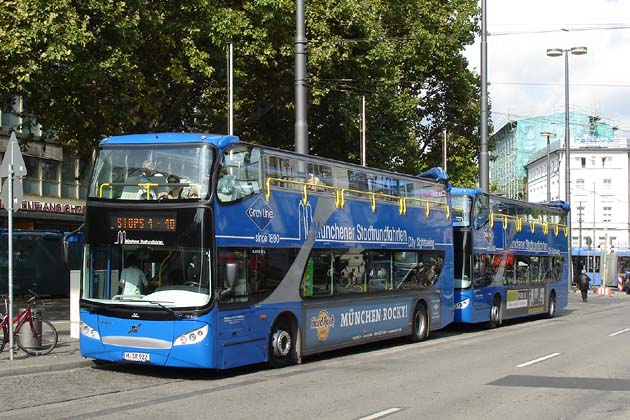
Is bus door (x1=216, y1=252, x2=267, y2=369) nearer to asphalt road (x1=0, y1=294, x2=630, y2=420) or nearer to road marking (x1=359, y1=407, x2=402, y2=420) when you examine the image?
asphalt road (x1=0, y1=294, x2=630, y2=420)

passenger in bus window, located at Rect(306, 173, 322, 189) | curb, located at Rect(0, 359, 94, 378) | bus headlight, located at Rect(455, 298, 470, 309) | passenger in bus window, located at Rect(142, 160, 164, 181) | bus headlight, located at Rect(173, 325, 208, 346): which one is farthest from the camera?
bus headlight, located at Rect(455, 298, 470, 309)

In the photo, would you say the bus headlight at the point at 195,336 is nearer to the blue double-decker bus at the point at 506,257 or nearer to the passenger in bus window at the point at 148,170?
the passenger in bus window at the point at 148,170

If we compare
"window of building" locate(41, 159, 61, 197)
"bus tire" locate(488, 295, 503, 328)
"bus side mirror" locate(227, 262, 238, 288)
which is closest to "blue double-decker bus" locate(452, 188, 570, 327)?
"bus tire" locate(488, 295, 503, 328)

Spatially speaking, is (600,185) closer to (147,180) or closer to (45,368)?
(147,180)

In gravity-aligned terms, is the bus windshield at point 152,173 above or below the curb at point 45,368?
above

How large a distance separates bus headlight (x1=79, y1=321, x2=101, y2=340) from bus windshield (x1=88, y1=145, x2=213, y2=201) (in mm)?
1963

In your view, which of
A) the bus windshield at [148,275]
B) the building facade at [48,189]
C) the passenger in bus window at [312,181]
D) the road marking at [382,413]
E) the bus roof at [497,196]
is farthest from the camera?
the building facade at [48,189]

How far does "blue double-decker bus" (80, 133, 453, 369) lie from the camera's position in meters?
12.4

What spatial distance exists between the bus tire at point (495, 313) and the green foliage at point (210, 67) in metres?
7.78

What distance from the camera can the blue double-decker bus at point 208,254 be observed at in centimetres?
1244

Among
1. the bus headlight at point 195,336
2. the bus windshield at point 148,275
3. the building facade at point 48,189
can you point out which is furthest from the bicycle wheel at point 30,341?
the building facade at point 48,189

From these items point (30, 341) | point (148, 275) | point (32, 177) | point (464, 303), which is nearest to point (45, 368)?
point (30, 341)

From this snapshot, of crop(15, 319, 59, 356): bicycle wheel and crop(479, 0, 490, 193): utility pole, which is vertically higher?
crop(479, 0, 490, 193): utility pole

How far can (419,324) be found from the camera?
19.7 m
